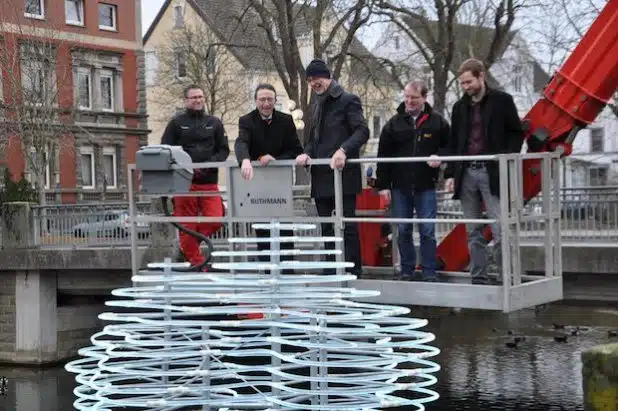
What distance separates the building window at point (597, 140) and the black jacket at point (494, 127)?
65625 millimetres

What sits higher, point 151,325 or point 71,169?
point 71,169

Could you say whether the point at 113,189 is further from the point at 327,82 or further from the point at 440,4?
the point at 327,82

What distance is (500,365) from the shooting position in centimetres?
2241

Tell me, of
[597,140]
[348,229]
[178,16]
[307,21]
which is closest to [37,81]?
[307,21]

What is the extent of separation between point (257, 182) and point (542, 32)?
3059 cm

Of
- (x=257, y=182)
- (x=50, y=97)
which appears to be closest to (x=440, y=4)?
(x=50, y=97)

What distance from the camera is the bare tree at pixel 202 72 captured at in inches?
1943

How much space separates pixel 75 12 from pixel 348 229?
137ft

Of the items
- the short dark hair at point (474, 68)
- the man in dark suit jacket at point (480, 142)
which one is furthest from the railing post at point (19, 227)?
the short dark hair at point (474, 68)

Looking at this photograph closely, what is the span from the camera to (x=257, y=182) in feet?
33.8

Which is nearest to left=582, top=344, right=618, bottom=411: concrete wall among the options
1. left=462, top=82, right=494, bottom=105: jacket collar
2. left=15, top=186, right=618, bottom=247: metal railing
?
left=15, top=186, right=618, bottom=247: metal railing

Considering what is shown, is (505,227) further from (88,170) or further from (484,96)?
(88,170)

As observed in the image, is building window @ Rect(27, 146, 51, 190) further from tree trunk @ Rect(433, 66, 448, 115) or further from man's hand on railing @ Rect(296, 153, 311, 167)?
man's hand on railing @ Rect(296, 153, 311, 167)

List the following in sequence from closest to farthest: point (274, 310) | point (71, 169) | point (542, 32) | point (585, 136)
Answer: point (274, 310), point (542, 32), point (71, 169), point (585, 136)
